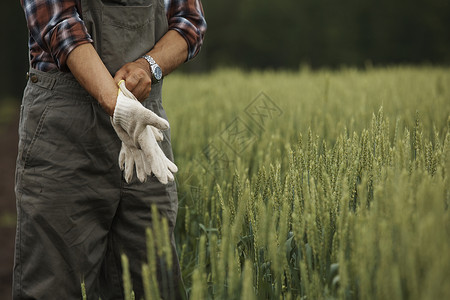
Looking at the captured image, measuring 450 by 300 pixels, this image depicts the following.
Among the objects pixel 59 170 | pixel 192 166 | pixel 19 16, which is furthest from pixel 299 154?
pixel 19 16

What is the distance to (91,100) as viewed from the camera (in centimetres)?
153

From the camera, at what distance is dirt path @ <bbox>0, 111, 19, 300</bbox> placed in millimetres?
3311

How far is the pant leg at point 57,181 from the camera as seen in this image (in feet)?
4.92

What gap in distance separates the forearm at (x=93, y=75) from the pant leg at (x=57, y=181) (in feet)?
0.39

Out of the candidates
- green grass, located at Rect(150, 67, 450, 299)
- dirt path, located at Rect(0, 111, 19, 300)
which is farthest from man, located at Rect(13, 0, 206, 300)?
dirt path, located at Rect(0, 111, 19, 300)

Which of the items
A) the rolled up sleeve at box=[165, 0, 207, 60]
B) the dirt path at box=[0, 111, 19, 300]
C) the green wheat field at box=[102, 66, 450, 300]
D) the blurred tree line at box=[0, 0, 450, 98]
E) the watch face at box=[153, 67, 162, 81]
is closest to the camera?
the green wheat field at box=[102, 66, 450, 300]

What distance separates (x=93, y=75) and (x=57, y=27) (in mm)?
188

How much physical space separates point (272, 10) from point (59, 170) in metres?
25.8

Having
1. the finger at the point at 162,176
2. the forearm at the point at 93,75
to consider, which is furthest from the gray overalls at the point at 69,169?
the finger at the point at 162,176

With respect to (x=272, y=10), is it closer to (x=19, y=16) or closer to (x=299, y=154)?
(x=19, y=16)

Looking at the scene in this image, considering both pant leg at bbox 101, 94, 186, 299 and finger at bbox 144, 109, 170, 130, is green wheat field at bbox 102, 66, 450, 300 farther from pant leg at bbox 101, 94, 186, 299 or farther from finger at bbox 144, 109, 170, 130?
finger at bbox 144, 109, 170, 130

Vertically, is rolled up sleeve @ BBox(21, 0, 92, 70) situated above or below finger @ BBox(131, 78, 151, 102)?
above

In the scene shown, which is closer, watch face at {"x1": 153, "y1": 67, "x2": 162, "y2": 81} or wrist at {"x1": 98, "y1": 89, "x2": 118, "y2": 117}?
wrist at {"x1": 98, "y1": 89, "x2": 118, "y2": 117}

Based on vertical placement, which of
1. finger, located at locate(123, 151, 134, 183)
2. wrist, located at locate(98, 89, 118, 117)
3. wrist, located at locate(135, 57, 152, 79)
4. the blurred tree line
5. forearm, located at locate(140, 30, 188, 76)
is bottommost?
finger, located at locate(123, 151, 134, 183)
